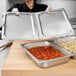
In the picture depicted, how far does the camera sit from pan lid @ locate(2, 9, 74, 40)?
1.46m

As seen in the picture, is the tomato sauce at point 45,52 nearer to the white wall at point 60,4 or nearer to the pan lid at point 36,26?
the pan lid at point 36,26

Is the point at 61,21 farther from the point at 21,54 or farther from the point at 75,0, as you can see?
the point at 75,0

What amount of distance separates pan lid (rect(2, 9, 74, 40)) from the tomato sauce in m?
0.36

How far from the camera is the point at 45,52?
1.00 m

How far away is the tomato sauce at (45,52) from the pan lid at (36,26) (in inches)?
14.1

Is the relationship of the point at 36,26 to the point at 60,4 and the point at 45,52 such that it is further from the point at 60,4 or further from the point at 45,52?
the point at 60,4

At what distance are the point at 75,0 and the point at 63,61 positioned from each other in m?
1.91

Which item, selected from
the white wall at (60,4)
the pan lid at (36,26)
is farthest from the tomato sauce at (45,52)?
the white wall at (60,4)

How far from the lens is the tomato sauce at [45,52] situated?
926mm

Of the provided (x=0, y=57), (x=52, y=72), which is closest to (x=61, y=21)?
(x=0, y=57)

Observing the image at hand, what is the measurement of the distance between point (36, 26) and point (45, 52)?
1.85ft

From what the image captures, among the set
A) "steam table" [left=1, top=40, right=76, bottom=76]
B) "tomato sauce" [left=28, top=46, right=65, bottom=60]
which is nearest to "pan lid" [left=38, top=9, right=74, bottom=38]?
"tomato sauce" [left=28, top=46, right=65, bottom=60]

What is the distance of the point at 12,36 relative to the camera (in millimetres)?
1430

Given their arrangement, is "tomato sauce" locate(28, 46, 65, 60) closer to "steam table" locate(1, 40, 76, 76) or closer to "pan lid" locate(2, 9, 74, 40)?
"steam table" locate(1, 40, 76, 76)
